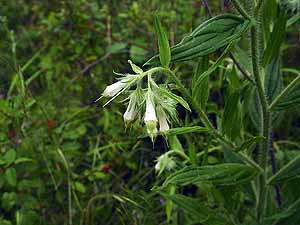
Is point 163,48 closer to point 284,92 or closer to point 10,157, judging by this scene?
point 284,92

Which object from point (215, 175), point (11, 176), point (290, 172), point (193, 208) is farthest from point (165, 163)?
point (11, 176)

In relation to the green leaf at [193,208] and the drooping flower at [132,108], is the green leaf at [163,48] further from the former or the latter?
the green leaf at [193,208]

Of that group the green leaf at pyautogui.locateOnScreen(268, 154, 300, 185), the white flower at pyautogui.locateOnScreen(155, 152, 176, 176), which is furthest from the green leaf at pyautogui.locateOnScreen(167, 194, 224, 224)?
the green leaf at pyautogui.locateOnScreen(268, 154, 300, 185)

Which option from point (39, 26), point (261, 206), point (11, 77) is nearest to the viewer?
point (261, 206)

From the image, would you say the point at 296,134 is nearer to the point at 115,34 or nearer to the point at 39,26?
the point at 115,34

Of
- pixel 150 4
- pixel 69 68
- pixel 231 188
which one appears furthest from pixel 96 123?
pixel 231 188

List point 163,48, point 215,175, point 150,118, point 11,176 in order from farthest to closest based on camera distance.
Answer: point 11,176, point 215,175, point 163,48, point 150,118
